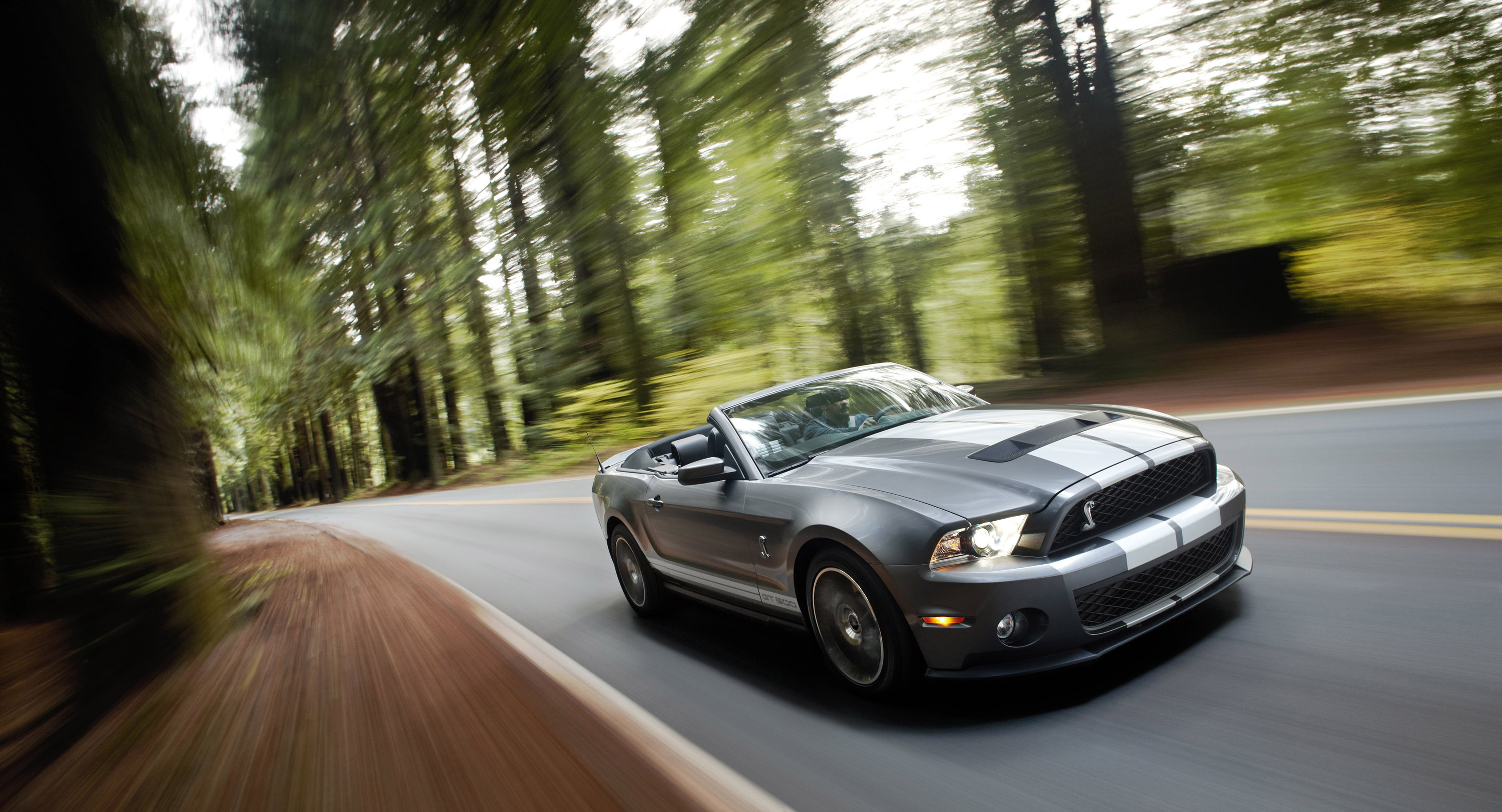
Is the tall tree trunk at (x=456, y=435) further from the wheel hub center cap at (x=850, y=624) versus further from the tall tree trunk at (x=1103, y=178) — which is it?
the wheel hub center cap at (x=850, y=624)

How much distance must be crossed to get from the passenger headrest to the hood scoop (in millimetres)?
2101

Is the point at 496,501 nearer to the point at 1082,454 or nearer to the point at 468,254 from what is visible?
the point at 468,254

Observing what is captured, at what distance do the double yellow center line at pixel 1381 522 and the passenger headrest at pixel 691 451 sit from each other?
3102 mm

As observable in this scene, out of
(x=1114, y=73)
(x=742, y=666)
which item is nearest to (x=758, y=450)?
(x=742, y=666)

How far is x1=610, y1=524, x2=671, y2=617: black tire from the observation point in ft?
18.0

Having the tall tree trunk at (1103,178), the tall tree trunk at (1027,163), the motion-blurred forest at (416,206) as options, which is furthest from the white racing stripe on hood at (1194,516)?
the tall tree trunk at (1027,163)

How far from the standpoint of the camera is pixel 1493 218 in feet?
33.7

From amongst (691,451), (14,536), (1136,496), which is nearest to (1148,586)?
(1136,496)

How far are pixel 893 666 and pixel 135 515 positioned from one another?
15.4 ft

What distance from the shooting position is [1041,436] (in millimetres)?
3723

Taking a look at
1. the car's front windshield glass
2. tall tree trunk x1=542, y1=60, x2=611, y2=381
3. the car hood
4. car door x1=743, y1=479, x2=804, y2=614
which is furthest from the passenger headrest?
tall tree trunk x1=542, y1=60, x2=611, y2=381

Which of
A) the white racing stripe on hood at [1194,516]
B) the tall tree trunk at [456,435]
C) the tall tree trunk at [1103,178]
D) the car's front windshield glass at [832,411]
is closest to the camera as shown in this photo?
the white racing stripe on hood at [1194,516]

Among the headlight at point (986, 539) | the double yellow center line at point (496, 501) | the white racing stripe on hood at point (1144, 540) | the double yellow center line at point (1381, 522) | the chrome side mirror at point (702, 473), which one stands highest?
the chrome side mirror at point (702, 473)

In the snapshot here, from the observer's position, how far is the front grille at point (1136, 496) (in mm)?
3182
